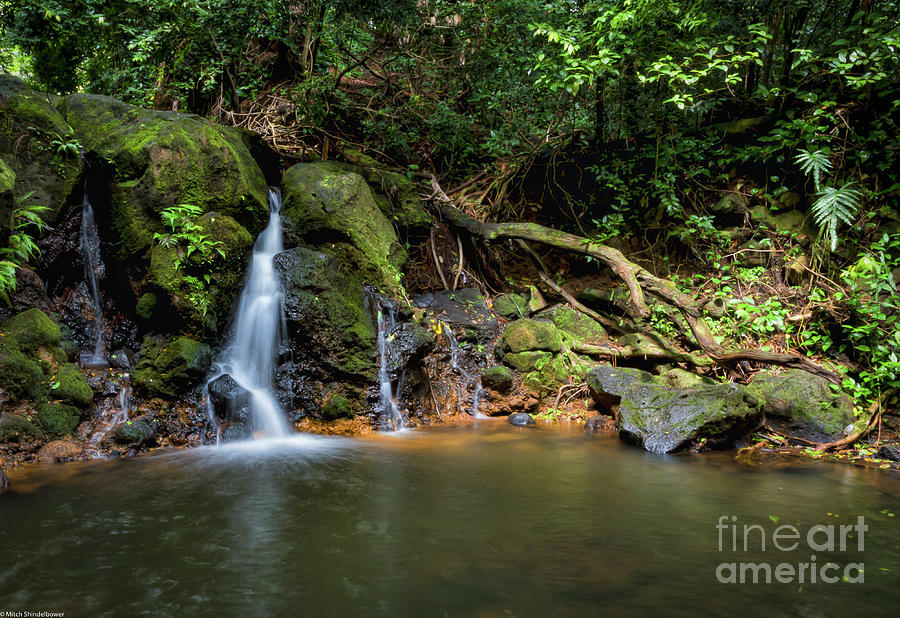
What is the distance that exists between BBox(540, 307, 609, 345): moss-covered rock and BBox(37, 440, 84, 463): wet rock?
6544mm

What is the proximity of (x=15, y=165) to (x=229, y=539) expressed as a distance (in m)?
5.37

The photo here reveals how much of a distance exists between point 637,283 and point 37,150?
25.8 feet

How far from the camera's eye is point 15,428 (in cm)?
480

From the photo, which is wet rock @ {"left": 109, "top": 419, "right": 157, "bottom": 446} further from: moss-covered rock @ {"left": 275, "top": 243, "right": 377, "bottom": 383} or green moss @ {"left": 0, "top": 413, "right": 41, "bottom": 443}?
moss-covered rock @ {"left": 275, "top": 243, "right": 377, "bottom": 383}

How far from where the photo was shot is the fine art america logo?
3066 millimetres

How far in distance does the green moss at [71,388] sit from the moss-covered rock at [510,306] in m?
6.01

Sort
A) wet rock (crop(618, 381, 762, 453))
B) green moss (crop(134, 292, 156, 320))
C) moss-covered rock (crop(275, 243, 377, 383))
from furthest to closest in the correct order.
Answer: moss-covered rock (crop(275, 243, 377, 383)), green moss (crop(134, 292, 156, 320)), wet rock (crop(618, 381, 762, 453))

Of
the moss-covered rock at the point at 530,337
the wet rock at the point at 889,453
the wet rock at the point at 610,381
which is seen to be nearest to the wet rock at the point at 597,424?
the wet rock at the point at 610,381

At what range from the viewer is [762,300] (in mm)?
7664

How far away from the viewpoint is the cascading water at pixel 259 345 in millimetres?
6156

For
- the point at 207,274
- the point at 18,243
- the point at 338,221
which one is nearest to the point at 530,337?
the point at 338,221

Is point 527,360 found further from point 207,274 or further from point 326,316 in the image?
point 207,274

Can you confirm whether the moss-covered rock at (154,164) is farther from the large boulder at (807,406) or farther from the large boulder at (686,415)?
the large boulder at (807,406)

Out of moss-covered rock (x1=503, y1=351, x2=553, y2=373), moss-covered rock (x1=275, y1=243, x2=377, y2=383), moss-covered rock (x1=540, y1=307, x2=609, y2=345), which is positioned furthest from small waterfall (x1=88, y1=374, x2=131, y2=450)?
moss-covered rock (x1=540, y1=307, x2=609, y2=345)
